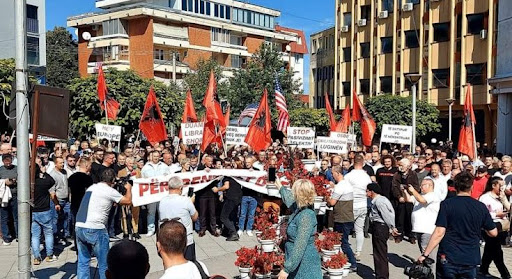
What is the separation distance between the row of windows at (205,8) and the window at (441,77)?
29943mm

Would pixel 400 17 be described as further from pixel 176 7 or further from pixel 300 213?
pixel 300 213

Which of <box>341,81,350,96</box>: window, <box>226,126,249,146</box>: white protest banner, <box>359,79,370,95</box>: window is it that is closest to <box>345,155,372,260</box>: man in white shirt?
<box>226,126,249,146</box>: white protest banner

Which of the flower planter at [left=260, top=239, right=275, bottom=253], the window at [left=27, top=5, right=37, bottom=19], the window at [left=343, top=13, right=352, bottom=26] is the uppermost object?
the window at [left=343, top=13, right=352, bottom=26]

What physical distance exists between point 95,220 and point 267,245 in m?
2.64

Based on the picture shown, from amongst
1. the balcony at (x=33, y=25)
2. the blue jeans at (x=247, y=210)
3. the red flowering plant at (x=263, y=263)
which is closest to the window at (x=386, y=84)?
the balcony at (x=33, y=25)

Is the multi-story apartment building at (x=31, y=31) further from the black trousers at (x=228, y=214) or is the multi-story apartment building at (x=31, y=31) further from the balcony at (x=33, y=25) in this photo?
the black trousers at (x=228, y=214)

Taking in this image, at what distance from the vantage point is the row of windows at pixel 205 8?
59156 millimetres

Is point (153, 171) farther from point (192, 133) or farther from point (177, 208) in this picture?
point (177, 208)

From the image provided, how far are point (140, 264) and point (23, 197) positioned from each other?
3763 millimetres

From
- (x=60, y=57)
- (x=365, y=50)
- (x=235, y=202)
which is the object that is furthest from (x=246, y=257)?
(x=60, y=57)

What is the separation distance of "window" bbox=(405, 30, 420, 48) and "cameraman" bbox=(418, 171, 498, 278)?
121ft

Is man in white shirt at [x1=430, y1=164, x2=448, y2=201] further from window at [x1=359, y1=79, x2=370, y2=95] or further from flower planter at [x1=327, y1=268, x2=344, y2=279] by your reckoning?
window at [x1=359, y1=79, x2=370, y2=95]

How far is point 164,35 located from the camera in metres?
55.2

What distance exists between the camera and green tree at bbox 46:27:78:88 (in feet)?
184
